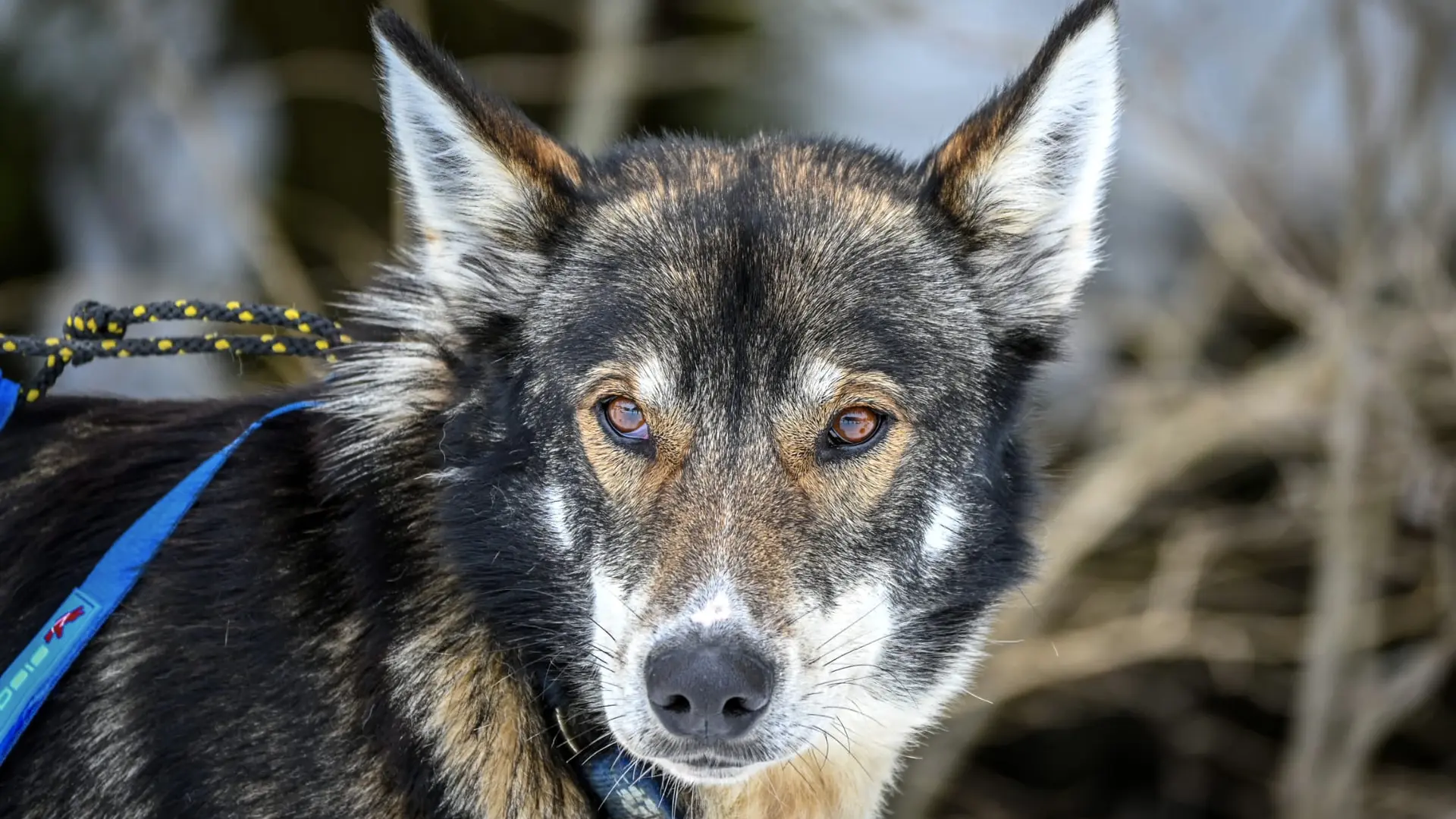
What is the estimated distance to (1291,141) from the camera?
696 cm

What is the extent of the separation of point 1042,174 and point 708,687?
1.46 m

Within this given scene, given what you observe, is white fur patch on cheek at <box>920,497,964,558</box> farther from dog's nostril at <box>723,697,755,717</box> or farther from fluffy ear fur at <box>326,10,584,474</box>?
fluffy ear fur at <box>326,10,584,474</box>

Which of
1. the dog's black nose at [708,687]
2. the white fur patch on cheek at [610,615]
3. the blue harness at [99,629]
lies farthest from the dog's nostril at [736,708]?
the blue harness at [99,629]

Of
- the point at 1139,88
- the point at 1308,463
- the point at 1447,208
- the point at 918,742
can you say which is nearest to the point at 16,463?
the point at 918,742

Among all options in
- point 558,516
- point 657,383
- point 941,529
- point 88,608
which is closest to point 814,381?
point 657,383

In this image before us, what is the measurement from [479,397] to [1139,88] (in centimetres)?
419

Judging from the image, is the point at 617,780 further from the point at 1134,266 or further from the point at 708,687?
the point at 1134,266

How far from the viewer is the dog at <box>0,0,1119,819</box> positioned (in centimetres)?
280

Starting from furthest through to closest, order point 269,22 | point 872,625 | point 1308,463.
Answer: point 269,22 → point 1308,463 → point 872,625

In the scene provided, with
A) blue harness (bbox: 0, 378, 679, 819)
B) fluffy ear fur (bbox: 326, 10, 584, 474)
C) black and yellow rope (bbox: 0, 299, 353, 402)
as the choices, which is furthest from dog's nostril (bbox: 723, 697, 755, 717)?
black and yellow rope (bbox: 0, 299, 353, 402)

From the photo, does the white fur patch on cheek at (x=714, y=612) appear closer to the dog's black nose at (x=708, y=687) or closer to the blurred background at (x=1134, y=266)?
the dog's black nose at (x=708, y=687)

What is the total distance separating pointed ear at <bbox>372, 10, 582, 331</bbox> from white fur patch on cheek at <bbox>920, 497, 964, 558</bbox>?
104 cm

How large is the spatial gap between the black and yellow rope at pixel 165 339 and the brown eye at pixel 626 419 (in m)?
0.77

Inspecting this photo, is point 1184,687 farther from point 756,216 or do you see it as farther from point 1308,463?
point 756,216
